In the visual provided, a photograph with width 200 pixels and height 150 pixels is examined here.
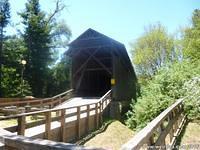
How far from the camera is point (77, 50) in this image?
19.2 metres

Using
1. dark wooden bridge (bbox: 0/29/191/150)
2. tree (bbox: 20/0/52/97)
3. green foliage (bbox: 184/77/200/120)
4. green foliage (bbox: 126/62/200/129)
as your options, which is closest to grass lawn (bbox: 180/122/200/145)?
dark wooden bridge (bbox: 0/29/191/150)

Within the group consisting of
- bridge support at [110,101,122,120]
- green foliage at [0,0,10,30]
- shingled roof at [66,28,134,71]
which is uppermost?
green foliage at [0,0,10,30]

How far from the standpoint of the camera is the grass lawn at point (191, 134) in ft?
20.9

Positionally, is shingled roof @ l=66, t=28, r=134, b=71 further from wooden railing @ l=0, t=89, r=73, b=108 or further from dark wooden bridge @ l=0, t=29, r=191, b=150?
wooden railing @ l=0, t=89, r=73, b=108

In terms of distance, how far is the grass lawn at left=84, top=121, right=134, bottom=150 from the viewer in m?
9.81

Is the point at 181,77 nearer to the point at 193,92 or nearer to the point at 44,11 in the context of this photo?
Result: the point at 193,92

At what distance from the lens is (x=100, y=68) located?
19.6 meters

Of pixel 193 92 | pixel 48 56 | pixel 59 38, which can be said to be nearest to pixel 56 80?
pixel 48 56

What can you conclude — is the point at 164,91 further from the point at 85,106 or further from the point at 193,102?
the point at 85,106

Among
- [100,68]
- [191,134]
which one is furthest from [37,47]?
[191,134]

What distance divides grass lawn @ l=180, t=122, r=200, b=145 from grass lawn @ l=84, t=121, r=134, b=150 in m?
2.91

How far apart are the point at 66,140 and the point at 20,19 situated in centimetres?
2309

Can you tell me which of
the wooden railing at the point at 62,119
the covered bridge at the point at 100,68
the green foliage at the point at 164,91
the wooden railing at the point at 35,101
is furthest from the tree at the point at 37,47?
the green foliage at the point at 164,91

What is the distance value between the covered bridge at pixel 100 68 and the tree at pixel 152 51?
27.5ft
